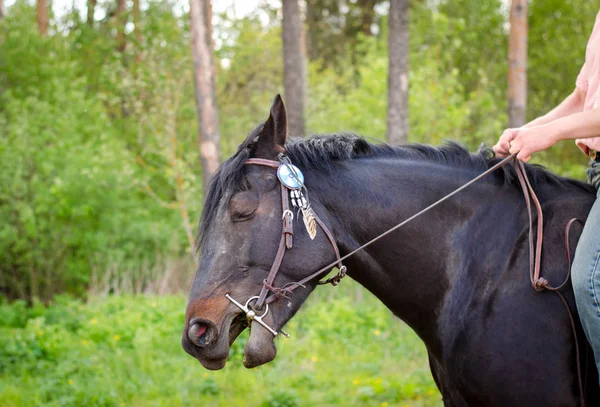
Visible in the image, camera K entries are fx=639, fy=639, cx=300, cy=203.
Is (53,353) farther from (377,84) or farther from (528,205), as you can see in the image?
(377,84)

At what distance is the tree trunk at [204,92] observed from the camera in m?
9.88

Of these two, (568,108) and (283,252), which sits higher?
(568,108)

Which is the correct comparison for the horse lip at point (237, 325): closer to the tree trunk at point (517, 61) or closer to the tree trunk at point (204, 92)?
the tree trunk at point (204, 92)

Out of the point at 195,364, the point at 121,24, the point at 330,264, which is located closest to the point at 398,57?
the point at 195,364

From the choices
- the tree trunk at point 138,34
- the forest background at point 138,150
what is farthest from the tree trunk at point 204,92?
the tree trunk at point 138,34

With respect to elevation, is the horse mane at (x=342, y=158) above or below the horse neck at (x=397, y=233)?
above

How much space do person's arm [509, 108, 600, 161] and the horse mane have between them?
0.19m

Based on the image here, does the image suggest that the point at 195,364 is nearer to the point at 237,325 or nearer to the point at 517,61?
the point at 237,325

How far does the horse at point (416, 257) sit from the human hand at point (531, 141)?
0.52ft

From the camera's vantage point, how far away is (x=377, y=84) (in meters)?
16.2

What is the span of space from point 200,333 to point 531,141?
5.57 feet

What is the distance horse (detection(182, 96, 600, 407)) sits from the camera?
2709 millimetres

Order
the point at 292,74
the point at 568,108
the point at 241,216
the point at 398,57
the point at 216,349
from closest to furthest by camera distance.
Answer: the point at 216,349
the point at 241,216
the point at 568,108
the point at 398,57
the point at 292,74

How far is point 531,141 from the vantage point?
9.53 ft
